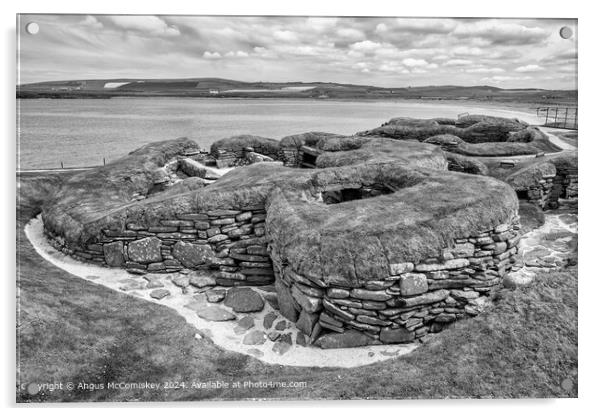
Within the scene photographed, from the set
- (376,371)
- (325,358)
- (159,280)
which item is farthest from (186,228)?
(376,371)

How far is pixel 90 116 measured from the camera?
30.6 ft

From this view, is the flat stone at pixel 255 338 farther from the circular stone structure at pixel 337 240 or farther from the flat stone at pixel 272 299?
the flat stone at pixel 272 299

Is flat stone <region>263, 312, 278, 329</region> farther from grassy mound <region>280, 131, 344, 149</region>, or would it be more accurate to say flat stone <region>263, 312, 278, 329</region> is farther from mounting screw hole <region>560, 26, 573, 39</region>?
grassy mound <region>280, 131, 344, 149</region>

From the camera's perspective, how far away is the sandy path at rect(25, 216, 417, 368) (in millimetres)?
5809

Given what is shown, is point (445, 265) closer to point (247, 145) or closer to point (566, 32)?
point (566, 32)

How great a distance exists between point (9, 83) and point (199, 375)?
5.26m

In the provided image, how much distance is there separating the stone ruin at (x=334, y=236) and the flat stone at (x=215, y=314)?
2.98 feet

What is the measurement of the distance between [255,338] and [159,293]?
251cm

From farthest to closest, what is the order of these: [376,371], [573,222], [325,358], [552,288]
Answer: [573,222]
[552,288]
[325,358]
[376,371]

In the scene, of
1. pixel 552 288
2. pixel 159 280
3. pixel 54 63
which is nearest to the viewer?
pixel 552 288

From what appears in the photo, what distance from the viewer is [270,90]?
870 centimetres

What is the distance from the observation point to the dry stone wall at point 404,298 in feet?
19.2

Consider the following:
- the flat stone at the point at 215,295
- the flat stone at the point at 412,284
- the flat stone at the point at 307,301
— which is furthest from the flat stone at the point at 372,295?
the flat stone at the point at 215,295

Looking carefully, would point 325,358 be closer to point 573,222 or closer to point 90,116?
point 90,116
